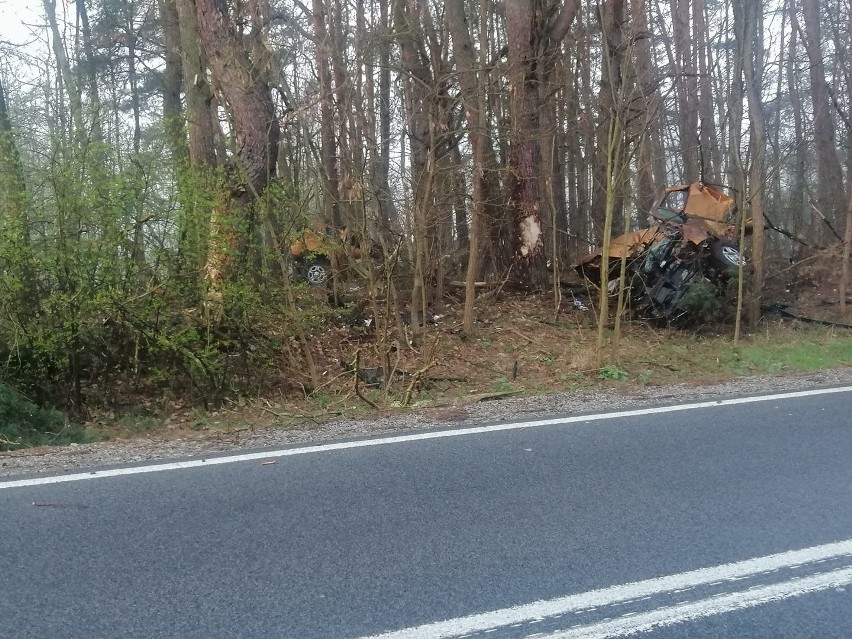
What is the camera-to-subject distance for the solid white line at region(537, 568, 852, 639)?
3.40m

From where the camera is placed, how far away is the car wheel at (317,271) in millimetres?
12631

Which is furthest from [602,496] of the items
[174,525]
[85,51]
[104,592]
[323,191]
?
[85,51]

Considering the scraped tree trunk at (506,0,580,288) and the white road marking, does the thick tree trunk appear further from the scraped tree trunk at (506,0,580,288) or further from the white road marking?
the white road marking

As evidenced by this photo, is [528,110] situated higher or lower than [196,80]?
lower

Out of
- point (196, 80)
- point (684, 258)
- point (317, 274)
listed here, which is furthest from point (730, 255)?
→ point (196, 80)

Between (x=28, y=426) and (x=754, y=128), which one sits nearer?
(x=28, y=426)

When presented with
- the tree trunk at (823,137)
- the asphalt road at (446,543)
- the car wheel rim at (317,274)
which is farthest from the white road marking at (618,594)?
the tree trunk at (823,137)

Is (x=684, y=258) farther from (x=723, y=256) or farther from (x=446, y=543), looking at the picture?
(x=446, y=543)

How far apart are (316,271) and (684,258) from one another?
681 cm

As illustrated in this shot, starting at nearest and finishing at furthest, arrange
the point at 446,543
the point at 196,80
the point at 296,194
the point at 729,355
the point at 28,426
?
the point at 446,543 → the point at 28,426 → the point at 296,194 → the point at 729,355 → the point at 196,80

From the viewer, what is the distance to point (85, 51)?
69.8 feet

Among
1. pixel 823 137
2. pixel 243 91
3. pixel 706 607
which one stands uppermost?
pixel 823 137

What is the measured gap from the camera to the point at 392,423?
24.5 ft

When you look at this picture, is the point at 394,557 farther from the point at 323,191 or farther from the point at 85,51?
the point at 85,51
